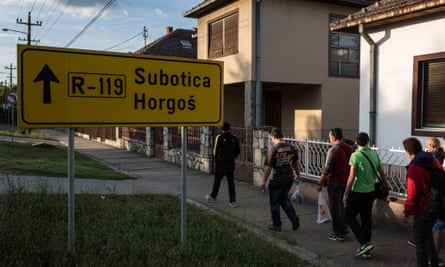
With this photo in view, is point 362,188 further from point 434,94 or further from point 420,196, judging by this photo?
point 434,94

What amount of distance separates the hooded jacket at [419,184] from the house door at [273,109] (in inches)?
513

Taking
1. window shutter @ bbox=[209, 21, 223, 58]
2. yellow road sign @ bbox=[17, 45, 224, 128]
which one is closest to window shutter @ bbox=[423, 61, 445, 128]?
yellow road sign @ bbox=[17, 45, 224, 128]

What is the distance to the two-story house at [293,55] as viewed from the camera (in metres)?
13.9

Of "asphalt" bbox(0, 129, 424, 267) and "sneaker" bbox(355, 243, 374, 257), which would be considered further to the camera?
"asphalt" bbox(0, 129, 424, 267)

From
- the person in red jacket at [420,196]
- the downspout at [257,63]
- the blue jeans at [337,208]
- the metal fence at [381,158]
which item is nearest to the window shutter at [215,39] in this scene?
the downspout at [257,63]

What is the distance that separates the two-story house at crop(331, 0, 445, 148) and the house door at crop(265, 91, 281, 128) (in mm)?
8111

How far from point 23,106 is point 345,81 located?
13.3 m

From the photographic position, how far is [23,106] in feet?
12.2

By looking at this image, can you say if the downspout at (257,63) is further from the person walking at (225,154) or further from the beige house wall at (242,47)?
the person walking at (225,154)

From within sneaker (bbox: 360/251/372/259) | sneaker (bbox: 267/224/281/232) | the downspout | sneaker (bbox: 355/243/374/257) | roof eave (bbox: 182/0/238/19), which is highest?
roof eave (bbox: 182/0/238/19)

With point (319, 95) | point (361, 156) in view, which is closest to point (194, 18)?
point (319, 95)

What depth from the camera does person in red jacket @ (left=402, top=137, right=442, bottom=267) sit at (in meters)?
4.44

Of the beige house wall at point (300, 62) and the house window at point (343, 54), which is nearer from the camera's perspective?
the beige house wall at point (300, 62)

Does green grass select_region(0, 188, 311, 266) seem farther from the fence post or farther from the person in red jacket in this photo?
the fence post
